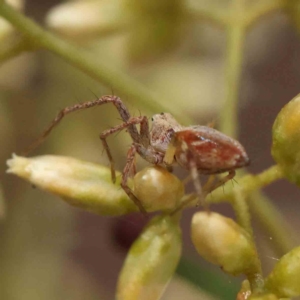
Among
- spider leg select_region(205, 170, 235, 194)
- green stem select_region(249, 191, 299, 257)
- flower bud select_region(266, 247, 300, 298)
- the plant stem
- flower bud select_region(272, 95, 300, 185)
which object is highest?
the plant stem

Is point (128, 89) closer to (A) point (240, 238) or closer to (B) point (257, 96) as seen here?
(A) point (240, 238)

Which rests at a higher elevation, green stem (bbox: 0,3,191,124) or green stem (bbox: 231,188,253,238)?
green stem (bbox: 0,3,191,124)

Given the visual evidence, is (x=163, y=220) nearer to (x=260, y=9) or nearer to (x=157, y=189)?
(x=157, y=189)

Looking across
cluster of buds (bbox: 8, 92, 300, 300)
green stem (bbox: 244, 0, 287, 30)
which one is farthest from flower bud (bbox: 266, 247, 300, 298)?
green stem (bbox: 244, 0, 287, 30)

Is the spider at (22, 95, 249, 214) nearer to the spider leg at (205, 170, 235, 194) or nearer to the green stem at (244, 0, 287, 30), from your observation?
the spider leg at (205, 170, 235, 194)

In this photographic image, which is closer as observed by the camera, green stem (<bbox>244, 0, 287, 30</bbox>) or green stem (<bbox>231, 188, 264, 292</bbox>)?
green stem (<bbox>231, 188, 264, 292</bbox>)

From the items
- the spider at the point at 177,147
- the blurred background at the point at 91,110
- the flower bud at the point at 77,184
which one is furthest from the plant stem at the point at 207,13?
the flower bud at the point at 77,184
